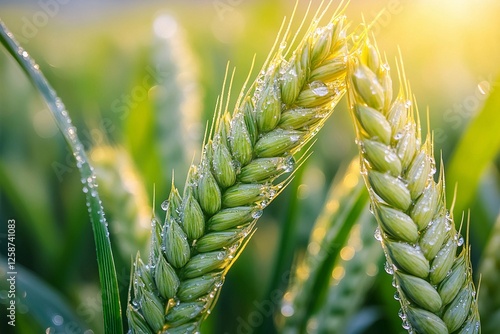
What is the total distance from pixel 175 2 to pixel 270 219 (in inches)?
58.0

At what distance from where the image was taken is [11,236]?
4.50ft

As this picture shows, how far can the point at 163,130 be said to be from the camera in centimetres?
132

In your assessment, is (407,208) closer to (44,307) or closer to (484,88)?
(44,307)

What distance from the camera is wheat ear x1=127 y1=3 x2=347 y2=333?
59cm

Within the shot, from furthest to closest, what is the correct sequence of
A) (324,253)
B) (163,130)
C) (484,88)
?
(484,88) < (163,130) < (324,253)

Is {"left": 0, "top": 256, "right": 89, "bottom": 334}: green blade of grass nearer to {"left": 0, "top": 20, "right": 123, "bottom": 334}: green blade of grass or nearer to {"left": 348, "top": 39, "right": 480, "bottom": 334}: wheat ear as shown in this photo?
{"left": 0, "top": 20, "right": 123, "bottom": 334}: green blade of grass

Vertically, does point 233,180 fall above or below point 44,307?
above

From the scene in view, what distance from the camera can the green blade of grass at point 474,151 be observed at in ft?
3.21

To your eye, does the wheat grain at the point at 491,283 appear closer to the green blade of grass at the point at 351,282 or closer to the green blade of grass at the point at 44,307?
the green blade of grass at the point at 351,282

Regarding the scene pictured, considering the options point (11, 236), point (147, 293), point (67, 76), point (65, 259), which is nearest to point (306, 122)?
point (147, 293)

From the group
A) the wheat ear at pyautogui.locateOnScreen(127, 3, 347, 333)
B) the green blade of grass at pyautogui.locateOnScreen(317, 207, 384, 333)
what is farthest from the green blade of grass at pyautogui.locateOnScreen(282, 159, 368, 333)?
the wheat ear at pyautogui.locateOnScreen(127, 3, 347, 333)

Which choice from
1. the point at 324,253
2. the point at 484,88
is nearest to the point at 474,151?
the point at 324,253

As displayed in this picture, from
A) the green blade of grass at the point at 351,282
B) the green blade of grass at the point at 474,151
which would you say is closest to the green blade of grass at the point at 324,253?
the green blade of grass at the point at 351,282

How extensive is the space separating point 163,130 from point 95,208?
664mm
